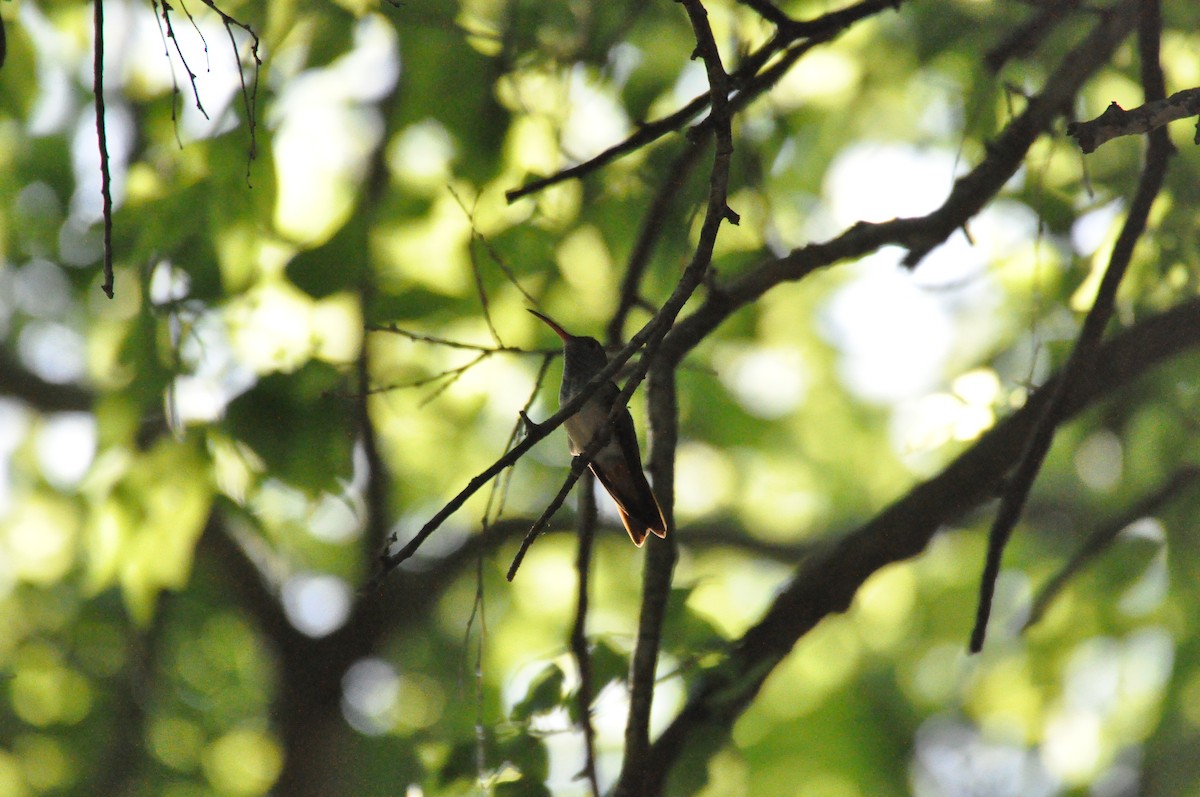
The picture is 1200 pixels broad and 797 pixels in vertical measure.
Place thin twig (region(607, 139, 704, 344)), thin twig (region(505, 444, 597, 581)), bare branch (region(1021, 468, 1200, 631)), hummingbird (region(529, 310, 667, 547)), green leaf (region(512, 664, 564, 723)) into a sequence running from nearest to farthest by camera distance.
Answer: thin twig (region(505, 444, 597, 581)) < green leaf (region(512, 664, 564, 723)) < thin twig (region(607, 139, 704, 344)) < hummingbird (region(529, 310, 667, 547)) < bare branch (region(1021, 468, 1200, 631))

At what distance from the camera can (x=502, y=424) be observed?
23.5 feet

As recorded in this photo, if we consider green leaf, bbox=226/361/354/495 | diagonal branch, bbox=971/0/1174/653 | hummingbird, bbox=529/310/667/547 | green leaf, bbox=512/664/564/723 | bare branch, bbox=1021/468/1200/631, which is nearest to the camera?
green leaf, bbox=512/664/564/723

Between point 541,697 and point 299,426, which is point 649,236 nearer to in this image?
point 299,426

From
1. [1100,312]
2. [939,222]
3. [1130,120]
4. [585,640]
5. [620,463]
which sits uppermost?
[939,222]

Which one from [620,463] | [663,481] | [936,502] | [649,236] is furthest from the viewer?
[620,463]

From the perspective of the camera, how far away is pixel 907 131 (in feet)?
20.5

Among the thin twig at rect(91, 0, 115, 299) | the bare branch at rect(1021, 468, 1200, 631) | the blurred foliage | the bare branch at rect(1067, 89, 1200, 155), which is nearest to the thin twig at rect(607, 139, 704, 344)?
the blurred foliage

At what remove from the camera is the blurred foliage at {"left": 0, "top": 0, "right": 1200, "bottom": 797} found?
10.6 ft

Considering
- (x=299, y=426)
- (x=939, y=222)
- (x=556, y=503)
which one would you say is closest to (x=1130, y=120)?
(x=939, y=222)

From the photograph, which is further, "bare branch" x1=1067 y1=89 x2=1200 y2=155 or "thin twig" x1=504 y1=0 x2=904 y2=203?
"thin twig" x1=504 y1=0 x2=904 y2=203

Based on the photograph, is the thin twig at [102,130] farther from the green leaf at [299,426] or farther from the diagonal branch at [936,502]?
the diagonal branch at [936,502]

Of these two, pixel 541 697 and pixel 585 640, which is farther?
pixel 585 640

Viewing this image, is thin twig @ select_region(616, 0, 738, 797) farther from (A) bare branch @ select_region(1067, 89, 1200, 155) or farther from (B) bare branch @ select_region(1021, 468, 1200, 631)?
(B) bare branch @ select_region(1021, 468, 1200, 631)

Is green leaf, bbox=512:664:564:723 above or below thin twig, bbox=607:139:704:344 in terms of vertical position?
below
